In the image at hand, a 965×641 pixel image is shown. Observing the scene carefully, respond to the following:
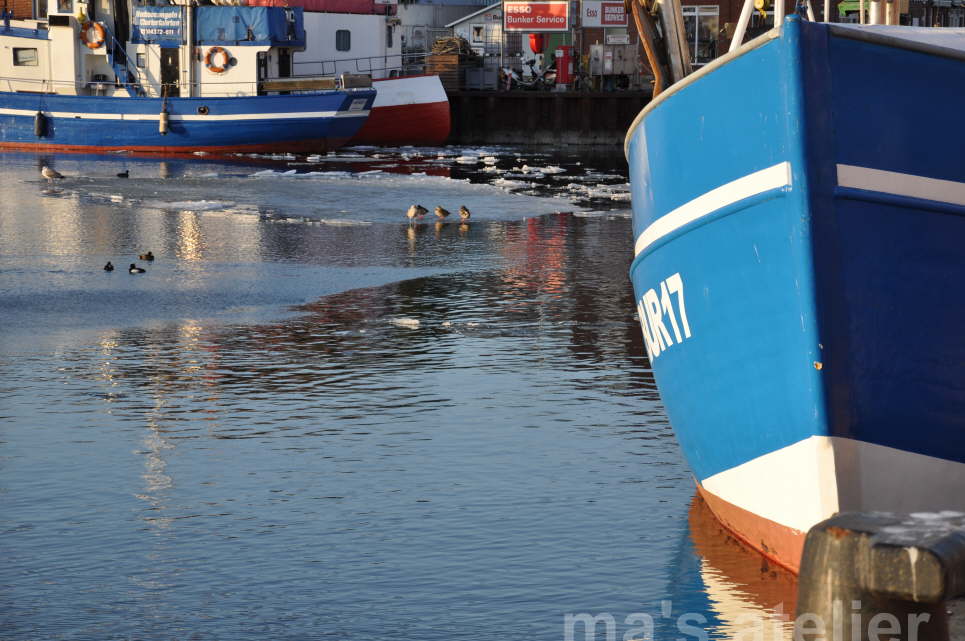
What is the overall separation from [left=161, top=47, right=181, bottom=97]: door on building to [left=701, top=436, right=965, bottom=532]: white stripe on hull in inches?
1425

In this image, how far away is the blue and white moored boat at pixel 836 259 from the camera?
570 centimetres

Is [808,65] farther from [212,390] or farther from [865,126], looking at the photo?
[212,390]

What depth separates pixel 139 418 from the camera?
9258 mm

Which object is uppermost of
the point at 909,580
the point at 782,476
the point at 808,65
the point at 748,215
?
the point at 808,65

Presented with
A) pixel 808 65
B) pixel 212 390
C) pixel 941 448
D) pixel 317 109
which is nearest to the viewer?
pixel 808 65

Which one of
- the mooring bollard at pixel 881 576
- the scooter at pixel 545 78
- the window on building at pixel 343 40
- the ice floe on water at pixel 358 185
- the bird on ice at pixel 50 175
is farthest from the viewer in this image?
the scooter at pixel 545 78

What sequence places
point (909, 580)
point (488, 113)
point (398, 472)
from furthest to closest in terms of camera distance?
point (488, 113) → point (398, 472) → point (909, 580)

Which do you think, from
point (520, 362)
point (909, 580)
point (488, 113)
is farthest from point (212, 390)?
point (488, 113)

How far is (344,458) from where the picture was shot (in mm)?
8359

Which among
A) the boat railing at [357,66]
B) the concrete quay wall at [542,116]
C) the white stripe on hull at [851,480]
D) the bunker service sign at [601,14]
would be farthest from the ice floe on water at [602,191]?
the bunker service sign at [601,14]

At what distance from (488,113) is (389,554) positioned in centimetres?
3975

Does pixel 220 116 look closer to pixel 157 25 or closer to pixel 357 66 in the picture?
pixel 157 25

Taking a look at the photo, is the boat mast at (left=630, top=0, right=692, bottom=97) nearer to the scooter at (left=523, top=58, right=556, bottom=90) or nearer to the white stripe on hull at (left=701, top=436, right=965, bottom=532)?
the white stripe on hull at (left=701, top=436, right=965, bottom=532)

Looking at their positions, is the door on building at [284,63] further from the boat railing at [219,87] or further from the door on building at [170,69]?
the door on building at [170,69]
